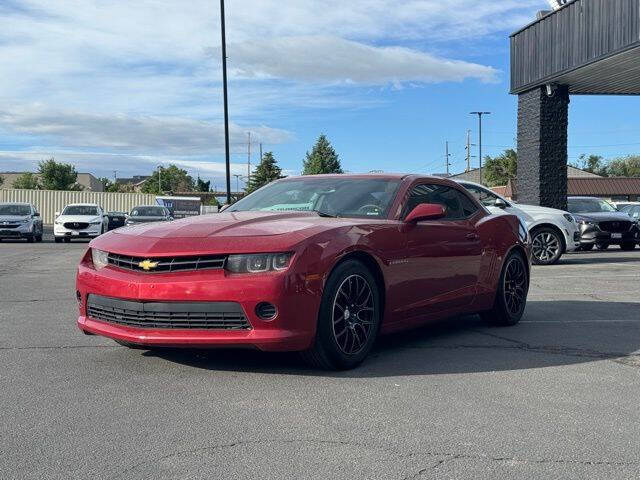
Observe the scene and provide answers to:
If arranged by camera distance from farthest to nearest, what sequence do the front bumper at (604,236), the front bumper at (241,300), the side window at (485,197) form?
the front bumper at (604,236), the side window at (485,197), the front bumper at (241,300)

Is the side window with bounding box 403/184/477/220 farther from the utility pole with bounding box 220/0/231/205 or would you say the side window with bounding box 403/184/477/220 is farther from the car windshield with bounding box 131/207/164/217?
the car windshield with bounding box 131/207/164/217

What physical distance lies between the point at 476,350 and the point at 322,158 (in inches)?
3281

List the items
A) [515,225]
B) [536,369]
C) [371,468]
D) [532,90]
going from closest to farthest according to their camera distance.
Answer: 1. [371,468]
2. [536,369]
3. [515,225]
4. [532,90]

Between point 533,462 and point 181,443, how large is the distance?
1.65 meters

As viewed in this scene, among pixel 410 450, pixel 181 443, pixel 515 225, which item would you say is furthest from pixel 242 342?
pixel 515 225

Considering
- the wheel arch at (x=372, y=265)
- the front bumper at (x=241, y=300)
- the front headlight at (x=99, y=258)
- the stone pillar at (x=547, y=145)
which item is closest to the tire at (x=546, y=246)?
the stone pillar at (x=547, y=145)

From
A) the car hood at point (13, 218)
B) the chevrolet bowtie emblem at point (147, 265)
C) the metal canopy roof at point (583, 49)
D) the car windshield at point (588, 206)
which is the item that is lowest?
the car hood at point (13, 218)

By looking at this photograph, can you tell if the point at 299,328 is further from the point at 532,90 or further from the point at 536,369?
the point at 532,90

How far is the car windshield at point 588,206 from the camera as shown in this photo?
65.9 ft

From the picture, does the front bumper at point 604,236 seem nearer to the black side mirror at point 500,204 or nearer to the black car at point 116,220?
the black side mirror at point 500,204

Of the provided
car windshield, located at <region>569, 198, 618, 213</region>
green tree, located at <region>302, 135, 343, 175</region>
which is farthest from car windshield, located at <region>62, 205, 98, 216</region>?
green tree, located at <region>302, 135, 343, 175</region>

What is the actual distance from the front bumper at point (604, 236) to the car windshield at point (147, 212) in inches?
610

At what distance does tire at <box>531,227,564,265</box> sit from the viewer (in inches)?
604

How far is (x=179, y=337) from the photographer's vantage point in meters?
4.87
